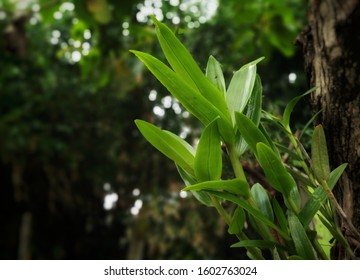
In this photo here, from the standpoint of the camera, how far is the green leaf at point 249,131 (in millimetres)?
292

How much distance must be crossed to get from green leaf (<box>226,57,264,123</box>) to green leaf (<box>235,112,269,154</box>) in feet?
0.06

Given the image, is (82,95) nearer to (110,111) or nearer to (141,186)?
(110,111)

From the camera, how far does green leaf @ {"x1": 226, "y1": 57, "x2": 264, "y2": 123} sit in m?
0.32

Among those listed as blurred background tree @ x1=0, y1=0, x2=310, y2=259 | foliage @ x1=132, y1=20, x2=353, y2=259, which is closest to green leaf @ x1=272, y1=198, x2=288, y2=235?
foliage @ x1=132, y1=20, x2=353, y2=259

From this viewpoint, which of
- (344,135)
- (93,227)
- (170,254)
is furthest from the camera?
(93,227)

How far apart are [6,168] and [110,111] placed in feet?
2.27

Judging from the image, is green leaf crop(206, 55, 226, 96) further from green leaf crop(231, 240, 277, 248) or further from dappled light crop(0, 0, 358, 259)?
green leaf crop(231, 240, 277, 248)

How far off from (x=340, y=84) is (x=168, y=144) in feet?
0.45

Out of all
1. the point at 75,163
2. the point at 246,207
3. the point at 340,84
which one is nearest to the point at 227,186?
the point at 246,207

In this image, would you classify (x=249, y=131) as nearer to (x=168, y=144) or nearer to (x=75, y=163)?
(x=168, y=144)

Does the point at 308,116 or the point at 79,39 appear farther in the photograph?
the point at 79,39

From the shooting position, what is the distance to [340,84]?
1.13ft

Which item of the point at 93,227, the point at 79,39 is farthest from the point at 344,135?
the point at 93,227

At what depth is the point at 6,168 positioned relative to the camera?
261 cm
